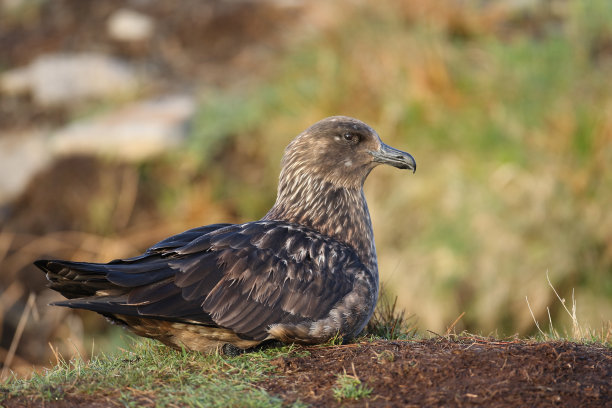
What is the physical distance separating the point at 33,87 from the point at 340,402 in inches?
396

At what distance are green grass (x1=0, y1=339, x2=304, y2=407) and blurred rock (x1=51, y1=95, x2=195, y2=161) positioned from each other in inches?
247

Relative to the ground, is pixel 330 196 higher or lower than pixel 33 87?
lower

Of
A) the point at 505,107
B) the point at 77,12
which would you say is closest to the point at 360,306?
the point at 505,107

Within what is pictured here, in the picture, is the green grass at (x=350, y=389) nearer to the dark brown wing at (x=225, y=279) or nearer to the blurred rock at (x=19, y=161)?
the dark brown wing at (x=225, y=279)

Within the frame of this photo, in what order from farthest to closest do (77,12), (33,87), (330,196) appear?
(77,12), (33,87), (330,196)

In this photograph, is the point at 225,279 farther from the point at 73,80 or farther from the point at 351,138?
the point at 73,80

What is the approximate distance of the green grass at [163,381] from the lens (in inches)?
153

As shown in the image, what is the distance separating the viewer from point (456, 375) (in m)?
3.95

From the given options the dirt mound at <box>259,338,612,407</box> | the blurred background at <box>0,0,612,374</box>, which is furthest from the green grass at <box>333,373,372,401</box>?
the blurred background at <box>0,0,612,374</box>

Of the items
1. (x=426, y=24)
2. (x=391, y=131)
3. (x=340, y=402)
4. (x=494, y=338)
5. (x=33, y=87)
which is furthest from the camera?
(x=33, y=87)

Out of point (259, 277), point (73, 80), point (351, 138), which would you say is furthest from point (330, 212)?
point (73, 80)

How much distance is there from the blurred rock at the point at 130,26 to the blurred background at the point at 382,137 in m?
0.37

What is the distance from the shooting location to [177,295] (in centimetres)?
438

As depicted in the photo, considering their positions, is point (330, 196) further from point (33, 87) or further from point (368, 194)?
point (33, 87)
